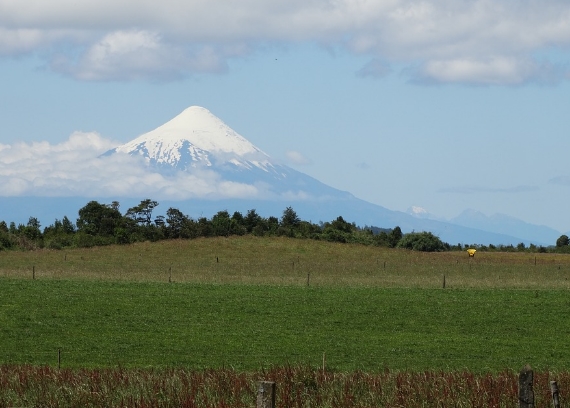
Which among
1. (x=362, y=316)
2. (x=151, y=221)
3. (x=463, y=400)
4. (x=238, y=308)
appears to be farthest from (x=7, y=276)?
(x=151, y=221)

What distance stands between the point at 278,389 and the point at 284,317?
20849 millimetres

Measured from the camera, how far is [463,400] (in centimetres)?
1575

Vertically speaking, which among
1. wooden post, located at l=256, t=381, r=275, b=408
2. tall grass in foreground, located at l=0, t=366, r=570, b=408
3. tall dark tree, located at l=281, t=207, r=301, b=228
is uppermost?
tall dark tree, located at l=281, t=207, r=301, b=228

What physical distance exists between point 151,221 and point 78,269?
44528mm

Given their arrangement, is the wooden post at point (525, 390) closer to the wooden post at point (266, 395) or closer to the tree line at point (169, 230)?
the wooden post at point (266, 395)

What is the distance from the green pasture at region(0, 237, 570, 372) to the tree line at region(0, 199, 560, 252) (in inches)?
1044

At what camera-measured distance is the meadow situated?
19625mm

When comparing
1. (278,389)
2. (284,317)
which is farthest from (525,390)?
(284,317)

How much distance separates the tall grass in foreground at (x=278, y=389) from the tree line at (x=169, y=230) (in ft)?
250

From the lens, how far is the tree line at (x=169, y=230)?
319ft

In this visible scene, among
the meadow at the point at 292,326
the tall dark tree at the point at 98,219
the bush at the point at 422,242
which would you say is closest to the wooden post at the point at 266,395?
the meadow at the point at 292,326

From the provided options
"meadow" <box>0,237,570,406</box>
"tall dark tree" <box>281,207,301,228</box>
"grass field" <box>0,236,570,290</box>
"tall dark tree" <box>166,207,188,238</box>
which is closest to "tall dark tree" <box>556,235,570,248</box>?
"grass field" <box>0,236,570,290</box>

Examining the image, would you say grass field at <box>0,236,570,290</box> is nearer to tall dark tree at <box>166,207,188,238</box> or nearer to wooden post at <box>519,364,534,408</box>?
tall dark tree at <box>166,207,188,238</box>

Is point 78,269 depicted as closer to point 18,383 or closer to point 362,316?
point 362,316
